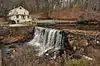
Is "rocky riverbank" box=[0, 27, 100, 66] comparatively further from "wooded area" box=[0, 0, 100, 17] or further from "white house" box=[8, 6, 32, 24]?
"wooded area" box=[0, 0, 100, 17]

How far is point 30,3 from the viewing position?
23.3 m

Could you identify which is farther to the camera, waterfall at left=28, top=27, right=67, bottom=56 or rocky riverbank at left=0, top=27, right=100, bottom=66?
waterfall at left=28, top=27, right=67, bottom=56

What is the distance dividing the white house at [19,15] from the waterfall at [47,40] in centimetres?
296

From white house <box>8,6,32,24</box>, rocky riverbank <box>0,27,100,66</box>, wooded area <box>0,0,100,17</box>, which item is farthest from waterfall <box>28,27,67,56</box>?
wooded area <box>0,0,100,17</box>

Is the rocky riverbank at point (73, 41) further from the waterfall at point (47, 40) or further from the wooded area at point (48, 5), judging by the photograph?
the wooded area at point (48, 5)

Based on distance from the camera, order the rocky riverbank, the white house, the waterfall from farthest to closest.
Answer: the white house
the waterfall
the rocky riverbank

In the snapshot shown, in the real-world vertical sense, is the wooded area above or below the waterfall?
above

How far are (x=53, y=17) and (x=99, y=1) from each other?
165 inches

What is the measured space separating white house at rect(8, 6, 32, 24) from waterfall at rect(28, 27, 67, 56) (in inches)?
117

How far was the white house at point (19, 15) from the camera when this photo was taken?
67.2 feet

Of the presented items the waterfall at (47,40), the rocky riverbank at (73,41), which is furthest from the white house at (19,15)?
the waterfall at (47,40)

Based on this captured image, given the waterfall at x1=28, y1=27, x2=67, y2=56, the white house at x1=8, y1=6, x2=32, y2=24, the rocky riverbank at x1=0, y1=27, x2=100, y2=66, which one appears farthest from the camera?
the white house at x1=8, y1=6, x2=32, y2=24

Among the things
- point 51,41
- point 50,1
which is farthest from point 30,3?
point 51,41

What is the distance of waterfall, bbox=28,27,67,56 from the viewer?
1531 centimetres
